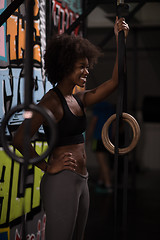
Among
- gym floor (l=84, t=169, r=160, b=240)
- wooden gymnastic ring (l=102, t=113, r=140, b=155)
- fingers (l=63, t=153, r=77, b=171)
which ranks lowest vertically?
gym floor (l=84, t=169, r=160, b=240)

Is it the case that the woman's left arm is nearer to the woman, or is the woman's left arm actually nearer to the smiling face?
the woman

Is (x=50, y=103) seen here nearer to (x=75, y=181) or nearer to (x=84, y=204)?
(x=75, y=181)

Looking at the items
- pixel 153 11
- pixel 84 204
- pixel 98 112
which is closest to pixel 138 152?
pixel 98 112

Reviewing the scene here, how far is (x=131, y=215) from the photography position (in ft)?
12.3

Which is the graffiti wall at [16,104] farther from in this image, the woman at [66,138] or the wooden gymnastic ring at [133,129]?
the wooden gymnastic ring at [133,129]

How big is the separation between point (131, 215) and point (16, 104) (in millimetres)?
2124

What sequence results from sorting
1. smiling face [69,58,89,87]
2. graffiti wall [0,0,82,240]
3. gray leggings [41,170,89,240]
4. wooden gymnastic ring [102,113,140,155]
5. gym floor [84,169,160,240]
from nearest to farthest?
wooden gymnastic ring [102,113,140,155] → gray leggings [41,170,89,240] → smiling face [69,58,89,87] → graffiti wall [0,0,82,240] → gym floor [84,169,160,240]

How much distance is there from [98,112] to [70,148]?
3380 millimetres

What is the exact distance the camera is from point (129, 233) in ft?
10.3

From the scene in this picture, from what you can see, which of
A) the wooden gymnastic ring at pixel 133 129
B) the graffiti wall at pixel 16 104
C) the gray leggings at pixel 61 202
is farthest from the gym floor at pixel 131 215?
the wooden gymnastic ring at pixel 133 129

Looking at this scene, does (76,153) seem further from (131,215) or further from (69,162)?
(131,215)

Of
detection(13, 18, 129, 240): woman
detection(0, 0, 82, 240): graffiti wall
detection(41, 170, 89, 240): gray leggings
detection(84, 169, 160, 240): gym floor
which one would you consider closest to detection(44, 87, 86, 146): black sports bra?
detection(13, 18, 129, 240): woman

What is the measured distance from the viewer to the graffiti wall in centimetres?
202

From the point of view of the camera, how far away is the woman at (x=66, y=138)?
1.48 m
